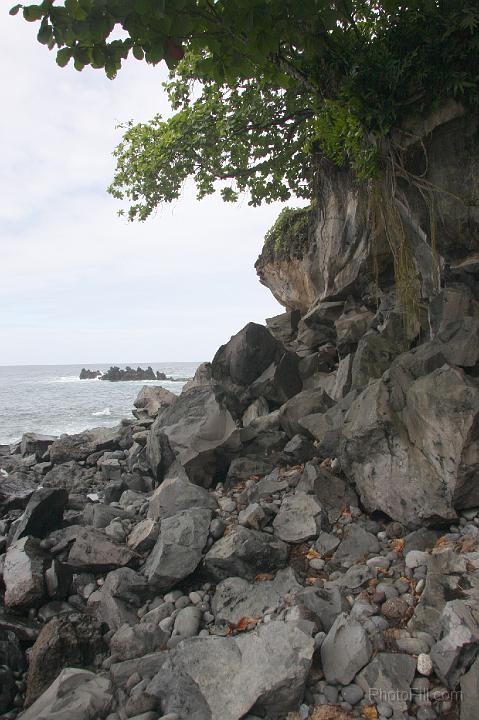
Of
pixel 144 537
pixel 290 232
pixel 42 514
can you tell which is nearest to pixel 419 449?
pixel 144 537

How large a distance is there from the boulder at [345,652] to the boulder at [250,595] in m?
0.78

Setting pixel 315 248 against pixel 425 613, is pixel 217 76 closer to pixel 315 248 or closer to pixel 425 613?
pixel 425 613

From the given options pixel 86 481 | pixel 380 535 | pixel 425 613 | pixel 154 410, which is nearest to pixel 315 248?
pixel 154 410

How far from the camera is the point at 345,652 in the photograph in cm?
309

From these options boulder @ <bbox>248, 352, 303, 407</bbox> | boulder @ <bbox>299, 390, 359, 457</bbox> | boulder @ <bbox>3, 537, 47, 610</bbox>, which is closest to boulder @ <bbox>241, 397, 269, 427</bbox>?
boulder @ <bbox>248, 352, 303, 407</bbox>

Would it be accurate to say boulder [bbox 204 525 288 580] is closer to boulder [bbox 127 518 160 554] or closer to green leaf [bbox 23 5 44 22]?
boulder [bbox 127 518 160 554]

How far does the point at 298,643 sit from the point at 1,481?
6743 millimetres

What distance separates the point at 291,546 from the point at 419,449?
1717 millimetres

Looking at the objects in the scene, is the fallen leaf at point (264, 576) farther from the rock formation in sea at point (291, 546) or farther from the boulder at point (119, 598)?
the boulder at point (119, 598)

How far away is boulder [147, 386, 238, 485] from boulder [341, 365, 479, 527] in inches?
93.0

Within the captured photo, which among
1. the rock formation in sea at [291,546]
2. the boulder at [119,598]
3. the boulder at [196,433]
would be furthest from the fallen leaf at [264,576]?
the boulder at [196,433]

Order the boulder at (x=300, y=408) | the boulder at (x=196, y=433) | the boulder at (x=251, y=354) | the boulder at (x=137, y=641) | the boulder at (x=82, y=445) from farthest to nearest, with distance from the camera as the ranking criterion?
the boulder at (x=82, y=445) → the boulder at (x=251, y=354) → the boulder at (x=300, y=408) → the boulder at (x=196, y=433) → the boulder at (x=137, y=641)

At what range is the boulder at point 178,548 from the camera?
4.43 m

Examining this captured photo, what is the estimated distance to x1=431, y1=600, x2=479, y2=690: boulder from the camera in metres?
2.77
